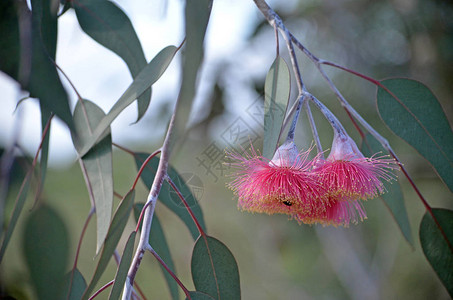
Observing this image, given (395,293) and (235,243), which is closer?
(395,293)

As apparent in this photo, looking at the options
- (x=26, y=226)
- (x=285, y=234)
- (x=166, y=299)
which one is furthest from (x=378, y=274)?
(x=26, y=226)

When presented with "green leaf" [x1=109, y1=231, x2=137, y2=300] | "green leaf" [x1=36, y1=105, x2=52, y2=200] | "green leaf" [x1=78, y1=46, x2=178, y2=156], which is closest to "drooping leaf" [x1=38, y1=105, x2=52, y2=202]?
"green leaf" [x1=36, y1=105, x2=52, y2=200]

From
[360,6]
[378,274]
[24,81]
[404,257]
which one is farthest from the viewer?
[404,257]

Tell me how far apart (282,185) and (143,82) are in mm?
243

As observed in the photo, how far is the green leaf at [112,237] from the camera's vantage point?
512 mm

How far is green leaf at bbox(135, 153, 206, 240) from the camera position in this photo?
30.2 inches

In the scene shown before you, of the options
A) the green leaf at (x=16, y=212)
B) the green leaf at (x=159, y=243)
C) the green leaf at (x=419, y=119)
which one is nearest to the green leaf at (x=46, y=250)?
the green leaf at (x=16, y=212)

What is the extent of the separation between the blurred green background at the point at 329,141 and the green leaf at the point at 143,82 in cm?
48

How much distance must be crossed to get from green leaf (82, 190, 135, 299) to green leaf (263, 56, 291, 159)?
21 centimetres

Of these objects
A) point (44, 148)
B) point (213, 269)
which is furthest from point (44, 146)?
point (213, 269)

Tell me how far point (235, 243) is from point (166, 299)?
63cm

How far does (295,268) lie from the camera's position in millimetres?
2779

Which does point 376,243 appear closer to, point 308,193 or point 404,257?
point 404,257

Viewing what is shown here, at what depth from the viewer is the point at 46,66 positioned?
21.8 inches
